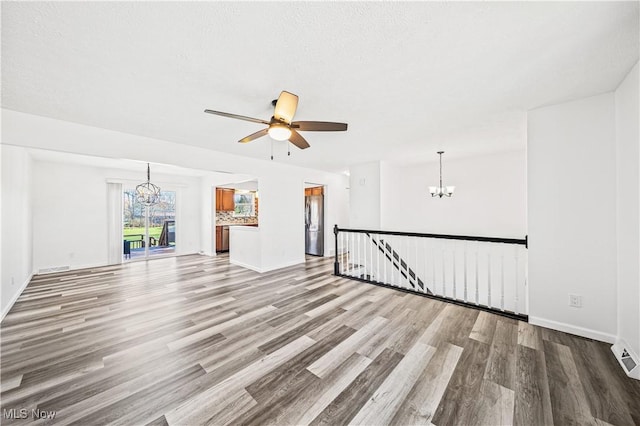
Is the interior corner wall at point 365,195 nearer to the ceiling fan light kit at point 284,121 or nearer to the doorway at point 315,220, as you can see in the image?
the doorway at point 315,220

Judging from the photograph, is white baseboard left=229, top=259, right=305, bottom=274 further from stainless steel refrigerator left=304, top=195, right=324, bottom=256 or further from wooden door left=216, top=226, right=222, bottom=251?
wooden door left=216, top=226, right=222, bottom=251

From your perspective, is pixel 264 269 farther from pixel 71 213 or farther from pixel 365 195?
pixel 71 213

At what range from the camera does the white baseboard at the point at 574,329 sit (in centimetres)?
226

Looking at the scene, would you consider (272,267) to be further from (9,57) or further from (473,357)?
(9,57)

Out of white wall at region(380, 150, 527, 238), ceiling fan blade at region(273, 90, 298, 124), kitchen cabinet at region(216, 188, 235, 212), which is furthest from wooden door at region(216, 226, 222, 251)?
ceiling fan blade at region(273, 90, 298, 124)

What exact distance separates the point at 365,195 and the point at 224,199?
15.8ft

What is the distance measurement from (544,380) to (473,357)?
0.45 metres

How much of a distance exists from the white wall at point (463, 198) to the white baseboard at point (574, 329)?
2.63 meters

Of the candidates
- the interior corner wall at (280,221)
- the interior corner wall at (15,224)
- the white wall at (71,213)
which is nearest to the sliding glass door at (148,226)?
the white wall at (71,213)

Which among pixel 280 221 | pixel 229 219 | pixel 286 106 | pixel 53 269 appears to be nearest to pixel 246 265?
pixel 280 221

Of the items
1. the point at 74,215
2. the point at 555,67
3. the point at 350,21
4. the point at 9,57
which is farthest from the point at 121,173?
the point at 555,67

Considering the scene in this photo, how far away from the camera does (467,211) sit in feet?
17.3

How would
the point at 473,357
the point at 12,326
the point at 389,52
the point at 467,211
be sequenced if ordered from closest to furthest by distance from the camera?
1. the point at 389,52
2. the point at 473,357
3. the point at 12,326
4. the point at 467,211

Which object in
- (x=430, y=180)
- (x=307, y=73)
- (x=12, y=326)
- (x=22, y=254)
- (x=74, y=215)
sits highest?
(x=307, y=73)
